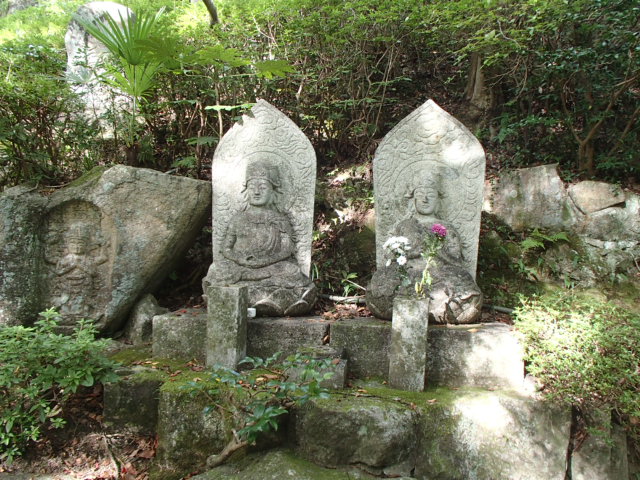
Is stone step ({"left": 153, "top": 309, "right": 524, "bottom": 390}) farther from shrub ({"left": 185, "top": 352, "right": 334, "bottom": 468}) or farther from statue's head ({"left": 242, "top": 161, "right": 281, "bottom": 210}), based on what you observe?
statue's head ({"left": 242, "top": 161, "right": 281, "bottom": 210})

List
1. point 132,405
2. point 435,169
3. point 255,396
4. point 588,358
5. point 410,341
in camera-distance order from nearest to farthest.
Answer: point 255,396
point 588,358
point 410,341
point 132,405
point 435,169

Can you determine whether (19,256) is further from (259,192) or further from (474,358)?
(474,358)

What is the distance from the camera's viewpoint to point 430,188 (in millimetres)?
4434

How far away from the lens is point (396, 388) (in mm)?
3326

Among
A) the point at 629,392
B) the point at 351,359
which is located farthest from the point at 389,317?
the point at 629,392

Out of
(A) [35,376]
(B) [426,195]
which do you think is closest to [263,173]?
(B) [426,195]

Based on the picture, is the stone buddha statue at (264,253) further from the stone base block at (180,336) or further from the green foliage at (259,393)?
the green foliage at (259,393)

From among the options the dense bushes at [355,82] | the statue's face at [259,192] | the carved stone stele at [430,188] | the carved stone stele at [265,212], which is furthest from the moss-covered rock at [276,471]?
the dense bushes at [355,82]

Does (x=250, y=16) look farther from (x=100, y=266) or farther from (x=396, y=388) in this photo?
(x=396, y=388)

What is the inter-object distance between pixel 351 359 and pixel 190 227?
2.13 metres

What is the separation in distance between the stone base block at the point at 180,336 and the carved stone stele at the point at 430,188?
160 centimetres

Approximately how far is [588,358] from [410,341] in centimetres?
120

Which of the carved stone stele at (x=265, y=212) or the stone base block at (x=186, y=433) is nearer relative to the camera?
the stone base block at (x=186, y=433)

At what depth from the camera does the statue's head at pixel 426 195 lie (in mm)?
4422
